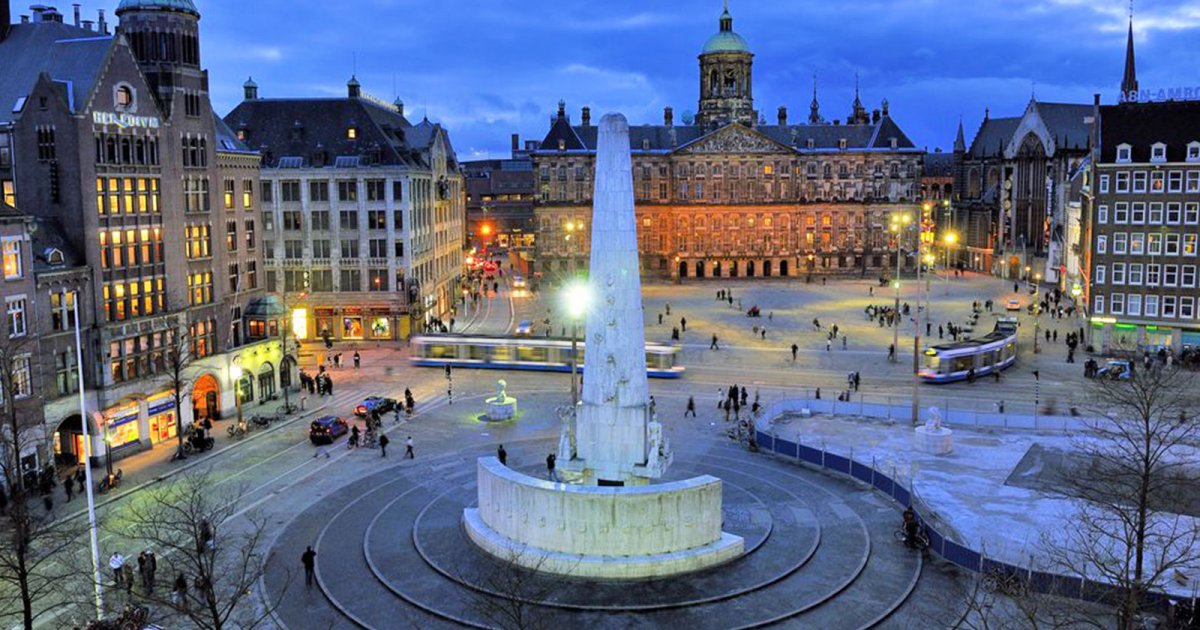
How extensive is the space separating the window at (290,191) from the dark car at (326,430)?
3598 cm

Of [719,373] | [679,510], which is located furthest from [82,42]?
[719,373]

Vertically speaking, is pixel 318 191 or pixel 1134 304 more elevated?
pixel 318 191

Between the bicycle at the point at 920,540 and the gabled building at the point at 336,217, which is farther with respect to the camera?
the gabled building at the point at 336,217

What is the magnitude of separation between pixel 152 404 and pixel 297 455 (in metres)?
8.62

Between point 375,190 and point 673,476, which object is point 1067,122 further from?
point 673,476

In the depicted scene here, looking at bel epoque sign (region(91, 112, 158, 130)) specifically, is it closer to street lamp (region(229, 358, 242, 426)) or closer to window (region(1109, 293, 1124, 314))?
street lamp (region(229, 358, 242, 426))

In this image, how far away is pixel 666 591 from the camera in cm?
2948

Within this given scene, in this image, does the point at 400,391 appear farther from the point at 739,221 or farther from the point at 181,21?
the point at 739,221

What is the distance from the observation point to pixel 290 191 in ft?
266

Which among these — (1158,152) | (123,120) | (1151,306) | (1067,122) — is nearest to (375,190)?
(123,120)

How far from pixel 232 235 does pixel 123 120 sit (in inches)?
508

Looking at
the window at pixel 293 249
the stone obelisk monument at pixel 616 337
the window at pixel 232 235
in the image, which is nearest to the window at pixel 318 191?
the window at pixel 293 249

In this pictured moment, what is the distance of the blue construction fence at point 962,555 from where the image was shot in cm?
2761

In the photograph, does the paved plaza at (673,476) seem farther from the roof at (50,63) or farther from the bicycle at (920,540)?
the roof at (50,63)
